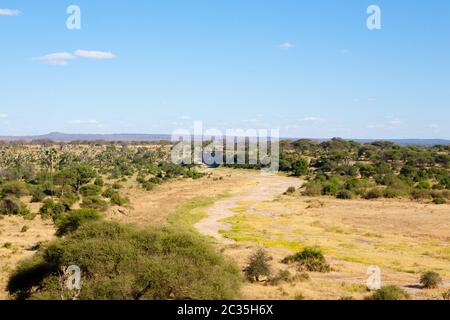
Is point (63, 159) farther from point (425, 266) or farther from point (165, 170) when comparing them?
point (425, 266)

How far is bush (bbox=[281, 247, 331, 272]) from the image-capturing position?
29250 millimetres

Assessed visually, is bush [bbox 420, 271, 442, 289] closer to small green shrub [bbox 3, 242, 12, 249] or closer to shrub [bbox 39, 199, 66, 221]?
small green shrub [bbox 3, 242, 12, 249]

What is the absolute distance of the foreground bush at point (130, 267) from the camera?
61.5 ft

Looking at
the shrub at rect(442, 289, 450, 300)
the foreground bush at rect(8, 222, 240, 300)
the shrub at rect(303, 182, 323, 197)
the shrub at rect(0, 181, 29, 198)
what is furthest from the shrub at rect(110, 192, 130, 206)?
the shrub at rect(442, 289, 450, 300)

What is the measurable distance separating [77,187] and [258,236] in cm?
3623

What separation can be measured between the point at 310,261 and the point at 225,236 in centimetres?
1203

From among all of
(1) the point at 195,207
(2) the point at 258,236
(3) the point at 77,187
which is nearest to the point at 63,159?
(3) the point at 77,187

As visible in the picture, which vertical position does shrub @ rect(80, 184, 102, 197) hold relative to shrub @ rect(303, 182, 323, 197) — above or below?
above

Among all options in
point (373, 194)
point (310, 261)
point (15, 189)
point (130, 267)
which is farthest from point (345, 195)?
point (130, 267)

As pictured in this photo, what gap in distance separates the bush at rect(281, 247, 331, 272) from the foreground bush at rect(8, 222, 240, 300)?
8.33 meters

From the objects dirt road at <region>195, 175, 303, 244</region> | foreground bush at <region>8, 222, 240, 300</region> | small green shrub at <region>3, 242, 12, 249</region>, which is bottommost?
dirt road at <region>195, 175, 303, 244</region>

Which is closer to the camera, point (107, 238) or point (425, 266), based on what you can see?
point (107, 238)

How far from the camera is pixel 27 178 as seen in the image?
80.9 meters

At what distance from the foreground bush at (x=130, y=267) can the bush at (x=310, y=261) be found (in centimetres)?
833
